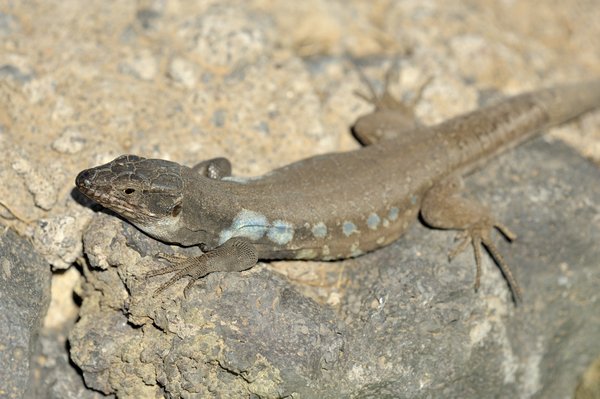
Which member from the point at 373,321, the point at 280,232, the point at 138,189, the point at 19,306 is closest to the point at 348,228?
the point at 280,232

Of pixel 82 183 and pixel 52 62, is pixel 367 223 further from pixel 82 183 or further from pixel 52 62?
pixel 52 62

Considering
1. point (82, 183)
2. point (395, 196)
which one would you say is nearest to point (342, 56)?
point (395, 196)

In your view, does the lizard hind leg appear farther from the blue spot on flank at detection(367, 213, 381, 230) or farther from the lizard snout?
the lizard snout

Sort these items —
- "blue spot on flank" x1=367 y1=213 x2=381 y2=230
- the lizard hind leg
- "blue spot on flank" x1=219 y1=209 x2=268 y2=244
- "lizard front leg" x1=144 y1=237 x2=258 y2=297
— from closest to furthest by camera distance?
"lizard front leg" x1=144 y1=237 x2=258 y2=297 < "blue spot on flank" x1=219 y1=209 x2=268 y2=244 < "blue spot on flank" x1=367 y1=213 x2=381 y2=230 < the lizard hind leg

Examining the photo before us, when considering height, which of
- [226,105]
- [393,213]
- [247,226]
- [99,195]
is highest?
[99,195]

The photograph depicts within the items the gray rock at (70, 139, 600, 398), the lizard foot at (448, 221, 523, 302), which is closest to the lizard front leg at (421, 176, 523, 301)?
the lizard foot at (448, 221, 523, 302)

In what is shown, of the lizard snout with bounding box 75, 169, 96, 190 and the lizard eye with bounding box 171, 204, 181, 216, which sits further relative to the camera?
the lizard eye with bounding box 171, 204, 181, 216

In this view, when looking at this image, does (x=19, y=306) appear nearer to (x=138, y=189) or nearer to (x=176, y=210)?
(x=138, y=189)
